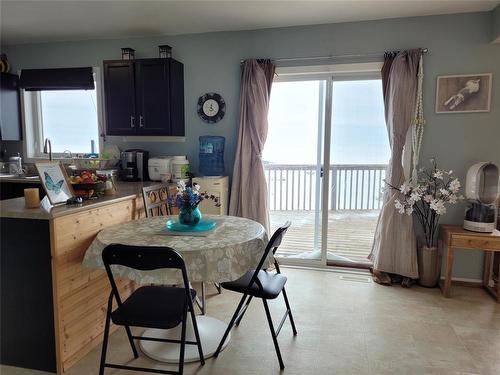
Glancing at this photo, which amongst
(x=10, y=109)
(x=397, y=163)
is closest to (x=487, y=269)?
(x=397, y=163)

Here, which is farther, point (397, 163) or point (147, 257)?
point (397, 163)

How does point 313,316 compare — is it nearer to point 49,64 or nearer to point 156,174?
point 156,174

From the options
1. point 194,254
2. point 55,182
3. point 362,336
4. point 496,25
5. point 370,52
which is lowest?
point 362,336

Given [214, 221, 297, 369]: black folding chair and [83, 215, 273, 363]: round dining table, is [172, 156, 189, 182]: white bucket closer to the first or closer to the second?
[83, 215, 273, 363]: round dining table

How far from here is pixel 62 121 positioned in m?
4.33

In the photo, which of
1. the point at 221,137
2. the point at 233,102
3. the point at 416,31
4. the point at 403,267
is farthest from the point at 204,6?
the point at 403,267

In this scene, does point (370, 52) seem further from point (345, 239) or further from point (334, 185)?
point (345, 239)

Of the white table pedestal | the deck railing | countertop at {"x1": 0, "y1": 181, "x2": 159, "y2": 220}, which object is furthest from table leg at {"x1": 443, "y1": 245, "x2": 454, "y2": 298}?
countertop at {"x1": 0, "y1": 181, "x2": 159, "y2": 220}

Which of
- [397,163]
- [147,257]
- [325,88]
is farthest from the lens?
[325,88]

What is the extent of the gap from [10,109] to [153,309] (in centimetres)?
370

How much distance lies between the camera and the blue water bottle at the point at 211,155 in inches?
146

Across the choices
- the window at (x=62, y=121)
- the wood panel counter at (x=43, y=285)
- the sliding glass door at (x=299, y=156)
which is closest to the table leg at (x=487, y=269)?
the sliding glass door at (x=299, y=156)

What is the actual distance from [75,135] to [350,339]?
3826 mm

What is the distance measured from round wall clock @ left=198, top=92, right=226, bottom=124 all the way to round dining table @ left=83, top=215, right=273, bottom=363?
1627mm
